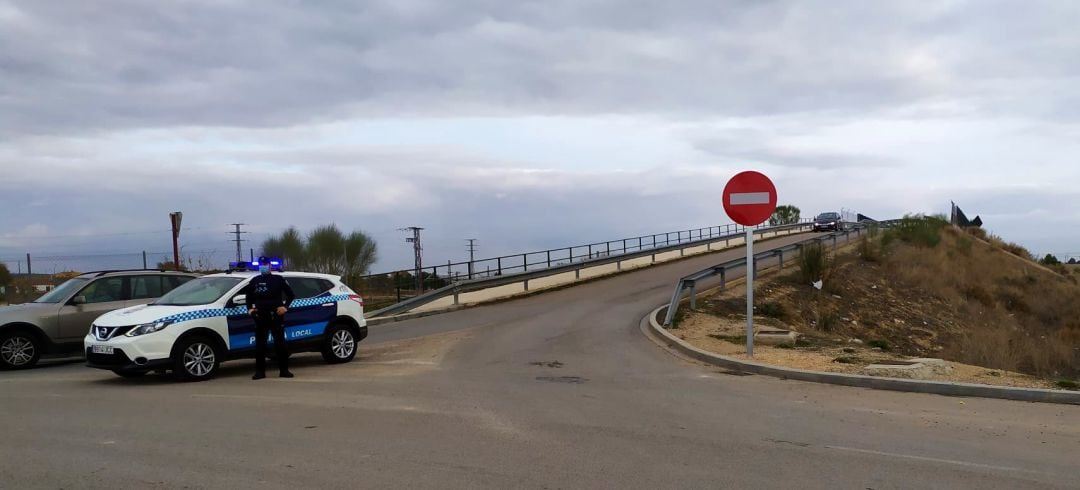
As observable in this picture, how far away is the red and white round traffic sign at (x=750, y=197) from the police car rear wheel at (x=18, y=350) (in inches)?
471

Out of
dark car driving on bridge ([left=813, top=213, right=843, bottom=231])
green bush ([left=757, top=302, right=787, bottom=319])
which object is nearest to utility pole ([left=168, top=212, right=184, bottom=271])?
green bush ([left=757, top=302, right=787, bottom=319])

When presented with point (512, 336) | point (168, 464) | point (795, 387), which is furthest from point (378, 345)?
point (168, 464)

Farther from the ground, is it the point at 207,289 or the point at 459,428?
the point at 207,289

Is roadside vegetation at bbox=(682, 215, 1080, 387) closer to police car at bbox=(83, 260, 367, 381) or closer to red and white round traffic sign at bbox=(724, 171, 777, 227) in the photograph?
red and white round traffic sign at bbox=(724, 171, 777, 227)

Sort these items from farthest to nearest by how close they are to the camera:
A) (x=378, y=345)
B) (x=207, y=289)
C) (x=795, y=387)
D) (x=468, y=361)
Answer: (x=378, y=345), (x=468, y=361), (x=207, y=289), (x=795, y=387)

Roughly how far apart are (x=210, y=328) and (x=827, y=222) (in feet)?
194

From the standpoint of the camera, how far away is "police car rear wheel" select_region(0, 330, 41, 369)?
13734 millimetres

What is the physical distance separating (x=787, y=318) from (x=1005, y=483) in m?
14.3

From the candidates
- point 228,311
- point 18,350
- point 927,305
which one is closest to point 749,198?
point 228,311

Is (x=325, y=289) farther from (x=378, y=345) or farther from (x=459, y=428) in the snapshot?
(x=459, y=428)

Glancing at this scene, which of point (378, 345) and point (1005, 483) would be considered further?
point (378, 345)

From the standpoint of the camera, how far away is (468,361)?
13672 mm

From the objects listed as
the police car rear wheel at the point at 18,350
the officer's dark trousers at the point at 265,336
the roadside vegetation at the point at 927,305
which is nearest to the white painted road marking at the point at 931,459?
the roadside vegetation at the point at 927,305

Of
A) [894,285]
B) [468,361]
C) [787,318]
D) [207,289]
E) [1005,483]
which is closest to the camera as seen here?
[1005,483]
